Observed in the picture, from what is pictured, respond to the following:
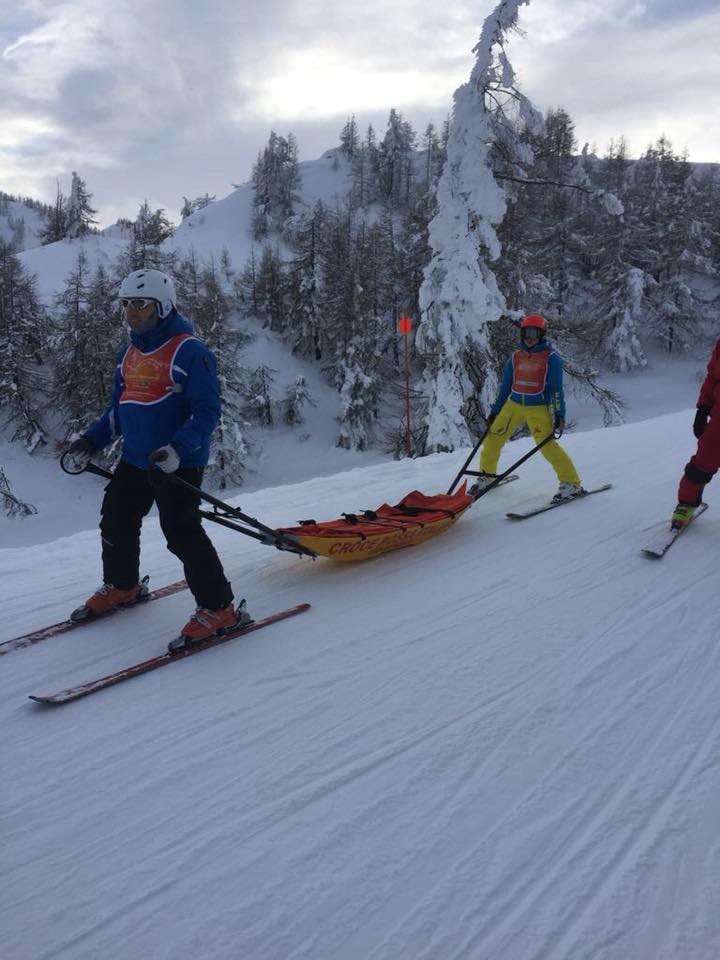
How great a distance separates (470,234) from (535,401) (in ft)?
34.8

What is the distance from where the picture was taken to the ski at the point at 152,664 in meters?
3.03

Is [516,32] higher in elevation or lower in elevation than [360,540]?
higher

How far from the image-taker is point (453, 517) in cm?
551

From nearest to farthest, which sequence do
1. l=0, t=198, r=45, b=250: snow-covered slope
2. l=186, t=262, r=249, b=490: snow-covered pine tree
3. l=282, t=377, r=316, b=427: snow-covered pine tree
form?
1. l=186, t=262, r=249, b=490: snow-covered pine tree
2. l=282, t=377, r=316, b=427: snow-covered pine tree
3. l=0, t=198, r=45, b=250: snow-covered slope

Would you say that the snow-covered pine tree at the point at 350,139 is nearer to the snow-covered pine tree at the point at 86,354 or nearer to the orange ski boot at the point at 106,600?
the snow-covered pine tree at the point at 86,354

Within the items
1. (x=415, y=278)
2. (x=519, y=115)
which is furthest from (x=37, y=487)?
(x=519, y=115)

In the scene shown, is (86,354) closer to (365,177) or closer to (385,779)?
(385,779)

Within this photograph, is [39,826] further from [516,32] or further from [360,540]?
[516,32]

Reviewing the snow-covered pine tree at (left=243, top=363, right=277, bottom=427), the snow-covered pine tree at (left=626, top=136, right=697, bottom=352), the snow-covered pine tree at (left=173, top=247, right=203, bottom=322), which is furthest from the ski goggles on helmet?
the snow-covered pine tree at (left=626, top=136, right=697, bottom=352)

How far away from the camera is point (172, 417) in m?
3.61

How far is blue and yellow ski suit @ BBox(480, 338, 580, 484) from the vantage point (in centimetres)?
633

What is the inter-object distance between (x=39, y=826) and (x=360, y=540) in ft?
9.38

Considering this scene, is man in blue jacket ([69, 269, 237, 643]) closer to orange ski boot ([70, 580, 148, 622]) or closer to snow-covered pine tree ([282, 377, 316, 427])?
orange ski boot ([70, 580, 148, 622])

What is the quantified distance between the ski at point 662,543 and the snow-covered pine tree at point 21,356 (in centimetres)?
2902
